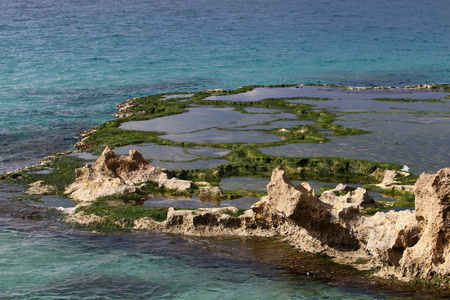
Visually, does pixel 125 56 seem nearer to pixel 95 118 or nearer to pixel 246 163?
pixel 95 118

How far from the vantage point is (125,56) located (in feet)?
173

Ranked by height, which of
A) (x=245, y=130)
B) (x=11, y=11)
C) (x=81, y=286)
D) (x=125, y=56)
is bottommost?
(x=81, y=286)

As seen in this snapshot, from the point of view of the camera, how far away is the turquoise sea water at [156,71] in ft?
35.6

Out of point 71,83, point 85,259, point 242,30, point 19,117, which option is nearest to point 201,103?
point 19,117

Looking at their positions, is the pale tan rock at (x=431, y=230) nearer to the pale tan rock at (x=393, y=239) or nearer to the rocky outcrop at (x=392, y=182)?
the pale tan rock at (x=393, y=239)

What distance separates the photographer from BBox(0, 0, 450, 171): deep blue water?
32594mm

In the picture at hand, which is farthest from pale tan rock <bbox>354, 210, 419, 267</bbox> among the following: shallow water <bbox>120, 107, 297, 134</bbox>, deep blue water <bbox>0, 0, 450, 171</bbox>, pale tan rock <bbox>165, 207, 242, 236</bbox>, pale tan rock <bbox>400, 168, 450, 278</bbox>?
deep blue water <bbox>0, 0, 450, 171</bbox>

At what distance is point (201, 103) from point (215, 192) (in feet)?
49.5

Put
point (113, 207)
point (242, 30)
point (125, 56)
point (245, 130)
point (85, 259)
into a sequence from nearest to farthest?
point (85, 259) < point (113, 207) < point (245, 130) < point (125, 56) < point (242, 30)

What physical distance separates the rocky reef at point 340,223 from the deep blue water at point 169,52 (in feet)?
32.6

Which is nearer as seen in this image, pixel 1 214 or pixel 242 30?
pixel 1 214

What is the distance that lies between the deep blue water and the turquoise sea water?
16cm

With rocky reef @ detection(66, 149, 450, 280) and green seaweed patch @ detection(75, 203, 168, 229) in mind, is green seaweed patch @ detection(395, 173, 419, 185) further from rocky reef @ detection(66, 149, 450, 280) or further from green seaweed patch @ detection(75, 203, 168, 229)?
green seaweed patch @ detection(75, 203, 168, 229)

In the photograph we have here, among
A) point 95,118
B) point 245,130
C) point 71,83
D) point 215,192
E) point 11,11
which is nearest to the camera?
point 215,192
